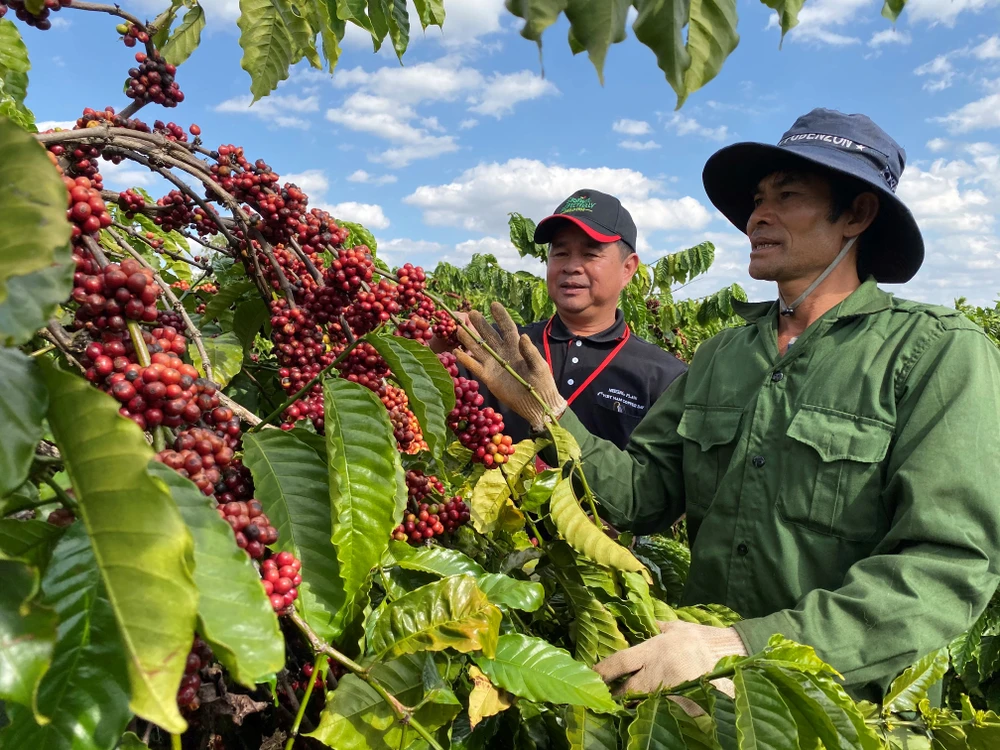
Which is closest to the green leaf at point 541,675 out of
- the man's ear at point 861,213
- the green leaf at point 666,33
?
the green leaf at point 666,33

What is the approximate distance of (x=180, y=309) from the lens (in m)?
1.21

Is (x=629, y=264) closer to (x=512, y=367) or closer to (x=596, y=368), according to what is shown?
(x=596, y=368)

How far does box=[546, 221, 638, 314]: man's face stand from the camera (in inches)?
162

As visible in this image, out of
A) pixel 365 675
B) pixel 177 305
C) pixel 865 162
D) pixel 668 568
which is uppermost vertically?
pixel 865 162

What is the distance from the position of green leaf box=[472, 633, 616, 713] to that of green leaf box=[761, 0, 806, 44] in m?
1.04

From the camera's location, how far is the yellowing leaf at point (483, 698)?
1.17 meters

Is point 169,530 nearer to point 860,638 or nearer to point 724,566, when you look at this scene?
point 860,638

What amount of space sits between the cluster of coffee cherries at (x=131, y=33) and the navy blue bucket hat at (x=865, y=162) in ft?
6.42

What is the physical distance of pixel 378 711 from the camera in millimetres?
1084

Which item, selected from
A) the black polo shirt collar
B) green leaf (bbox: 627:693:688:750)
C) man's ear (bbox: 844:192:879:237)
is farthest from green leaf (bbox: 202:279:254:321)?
the black polo shirt collar

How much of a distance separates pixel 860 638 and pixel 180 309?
1723 mm

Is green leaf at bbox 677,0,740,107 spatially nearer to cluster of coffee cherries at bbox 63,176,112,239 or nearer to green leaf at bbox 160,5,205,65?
cluster of coffee cherries at bbox 63,176,112,239

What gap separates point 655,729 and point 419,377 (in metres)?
0.73

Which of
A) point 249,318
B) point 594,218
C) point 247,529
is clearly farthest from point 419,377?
point 594,218
